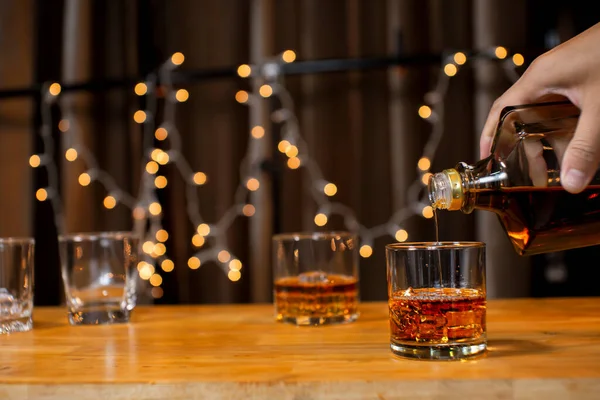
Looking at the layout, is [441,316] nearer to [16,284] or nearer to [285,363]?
[285,363]

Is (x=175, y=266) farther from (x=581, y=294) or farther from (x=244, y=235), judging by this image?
(x=581, y=294)

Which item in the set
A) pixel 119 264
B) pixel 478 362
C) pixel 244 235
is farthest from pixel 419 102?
pixel 478 362

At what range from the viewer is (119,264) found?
0.95 meters

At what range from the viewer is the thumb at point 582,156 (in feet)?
2.08

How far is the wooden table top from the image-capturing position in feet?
1.89

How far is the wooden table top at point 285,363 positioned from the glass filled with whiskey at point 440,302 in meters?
0.02

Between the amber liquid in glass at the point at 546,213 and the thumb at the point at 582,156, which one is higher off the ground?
the thumb at the point at 582,156

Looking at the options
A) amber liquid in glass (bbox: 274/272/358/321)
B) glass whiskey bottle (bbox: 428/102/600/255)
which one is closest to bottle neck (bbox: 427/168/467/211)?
glass whiskey bottle (bbox: 428/102/600/255)

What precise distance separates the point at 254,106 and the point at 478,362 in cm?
137

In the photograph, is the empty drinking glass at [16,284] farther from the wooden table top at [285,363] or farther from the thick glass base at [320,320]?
the thick glass base at [320,320]

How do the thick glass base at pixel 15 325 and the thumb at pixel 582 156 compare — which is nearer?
the thumb at pixel 582 156

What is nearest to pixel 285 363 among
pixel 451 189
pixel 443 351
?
pixel 443 351

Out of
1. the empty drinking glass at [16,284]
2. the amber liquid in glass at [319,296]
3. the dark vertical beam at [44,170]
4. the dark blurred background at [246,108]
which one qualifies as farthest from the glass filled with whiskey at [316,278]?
the dark vertical beam at [44,170]

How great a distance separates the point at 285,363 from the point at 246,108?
1.36m
